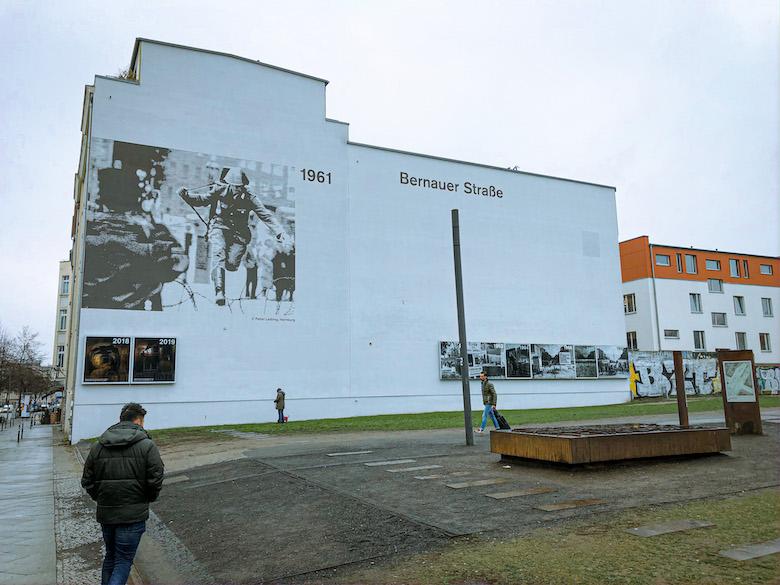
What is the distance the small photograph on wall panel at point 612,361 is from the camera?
130 ft

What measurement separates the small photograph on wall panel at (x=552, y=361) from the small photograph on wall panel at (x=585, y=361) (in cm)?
39

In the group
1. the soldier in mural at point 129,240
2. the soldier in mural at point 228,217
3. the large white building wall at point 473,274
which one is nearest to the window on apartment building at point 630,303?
the large white building wall at point 473,274

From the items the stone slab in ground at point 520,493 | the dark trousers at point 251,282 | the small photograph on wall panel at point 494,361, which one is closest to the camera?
the stone slab in ground at point 520,493

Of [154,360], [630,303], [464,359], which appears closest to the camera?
[464,359]

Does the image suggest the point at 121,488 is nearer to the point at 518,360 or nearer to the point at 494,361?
the point at 494,361

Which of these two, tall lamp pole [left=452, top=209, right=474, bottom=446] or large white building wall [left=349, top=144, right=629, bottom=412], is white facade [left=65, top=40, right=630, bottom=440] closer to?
large white building wall [left=349, top=144, right=629, bottom=412]

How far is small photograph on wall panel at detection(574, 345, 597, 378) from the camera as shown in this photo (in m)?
38.8

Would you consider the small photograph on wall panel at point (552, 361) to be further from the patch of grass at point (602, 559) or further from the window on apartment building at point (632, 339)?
the patch of grass at point (602, 559)

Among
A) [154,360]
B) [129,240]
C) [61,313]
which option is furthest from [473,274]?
[61,313]

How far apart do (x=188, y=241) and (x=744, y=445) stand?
23.9 metres

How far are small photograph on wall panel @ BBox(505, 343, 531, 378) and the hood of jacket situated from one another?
32335 millimetres

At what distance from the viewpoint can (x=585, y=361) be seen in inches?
1539

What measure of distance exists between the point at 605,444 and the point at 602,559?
4.75 meters

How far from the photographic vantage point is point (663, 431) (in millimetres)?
10891
